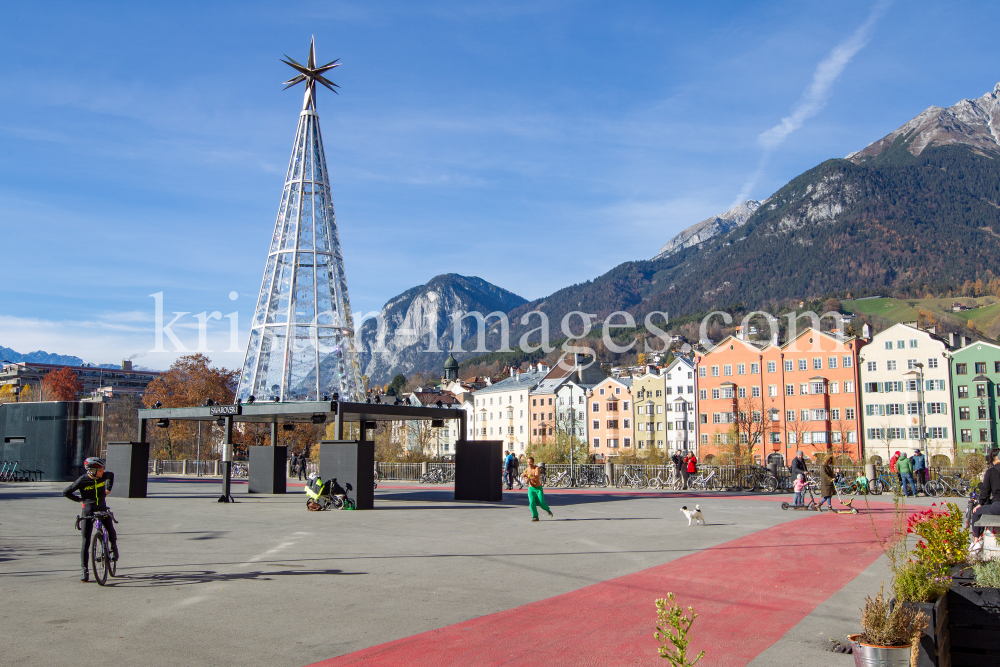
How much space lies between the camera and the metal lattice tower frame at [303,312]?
29.5 metres

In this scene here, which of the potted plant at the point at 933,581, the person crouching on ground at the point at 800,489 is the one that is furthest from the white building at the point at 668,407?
the potted plant at the point at 933,581

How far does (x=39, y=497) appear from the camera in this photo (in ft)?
95.8

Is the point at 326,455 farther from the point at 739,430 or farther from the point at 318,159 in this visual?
the point at 739,430

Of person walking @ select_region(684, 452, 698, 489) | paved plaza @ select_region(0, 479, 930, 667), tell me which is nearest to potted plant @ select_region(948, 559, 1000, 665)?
paved plaza @ select_region(0, 479, 930, 667)

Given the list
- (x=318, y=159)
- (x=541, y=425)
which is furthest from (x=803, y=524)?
(x=541, y=425)

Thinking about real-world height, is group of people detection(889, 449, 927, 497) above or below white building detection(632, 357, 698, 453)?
below

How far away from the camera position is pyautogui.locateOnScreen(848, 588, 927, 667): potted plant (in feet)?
17.2

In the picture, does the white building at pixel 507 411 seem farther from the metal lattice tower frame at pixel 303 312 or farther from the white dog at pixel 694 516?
the white dog at pixel 694 516

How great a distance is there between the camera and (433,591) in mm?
9578

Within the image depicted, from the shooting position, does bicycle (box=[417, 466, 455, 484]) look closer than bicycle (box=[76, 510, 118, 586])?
No

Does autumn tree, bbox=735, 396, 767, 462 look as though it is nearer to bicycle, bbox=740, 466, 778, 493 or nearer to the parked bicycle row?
bicycle, bbox=740, 466, 778, 493

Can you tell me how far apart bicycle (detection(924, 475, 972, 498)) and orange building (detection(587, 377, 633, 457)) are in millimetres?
74720

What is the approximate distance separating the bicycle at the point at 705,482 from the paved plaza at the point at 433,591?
14.3 meters

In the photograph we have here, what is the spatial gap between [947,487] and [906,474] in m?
1.86
